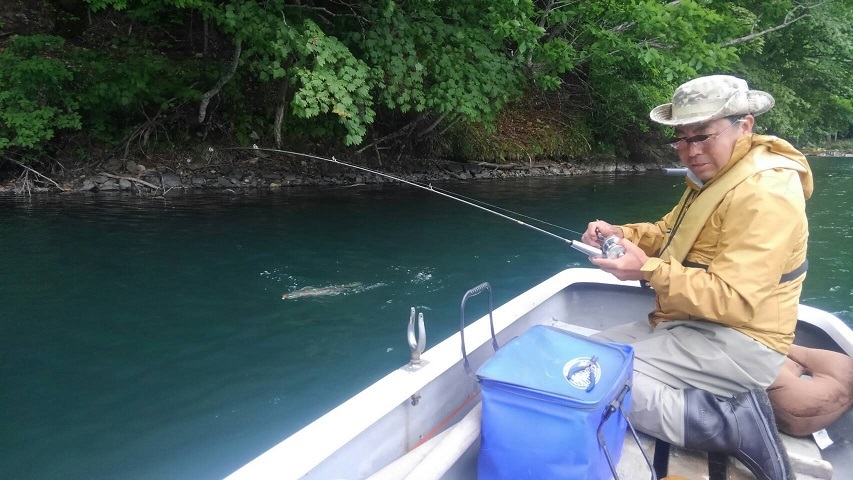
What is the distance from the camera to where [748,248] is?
2127mm

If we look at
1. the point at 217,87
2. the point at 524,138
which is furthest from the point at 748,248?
the point at 524,138

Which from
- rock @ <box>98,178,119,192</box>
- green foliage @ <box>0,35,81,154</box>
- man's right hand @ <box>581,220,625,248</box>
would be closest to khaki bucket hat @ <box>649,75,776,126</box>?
man's right hand @ <box>581,220,625,248</box>

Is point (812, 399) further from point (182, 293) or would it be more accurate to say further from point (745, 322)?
point (182, 293)

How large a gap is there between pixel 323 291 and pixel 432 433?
4.45 m

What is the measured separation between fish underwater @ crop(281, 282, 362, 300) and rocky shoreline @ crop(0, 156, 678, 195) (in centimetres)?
750

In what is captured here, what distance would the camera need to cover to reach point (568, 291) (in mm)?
3986

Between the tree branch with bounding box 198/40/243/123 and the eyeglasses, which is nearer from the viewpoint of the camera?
the eyeglasses

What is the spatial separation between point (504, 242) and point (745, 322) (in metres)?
7.42

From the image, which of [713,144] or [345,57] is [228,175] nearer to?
[345,57]

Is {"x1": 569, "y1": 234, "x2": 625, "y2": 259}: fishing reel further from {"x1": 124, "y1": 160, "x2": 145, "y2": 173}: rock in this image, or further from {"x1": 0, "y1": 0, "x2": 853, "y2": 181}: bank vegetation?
{"x1": 124, "y1": 160, "x2": 145, "y2": 173}: rock

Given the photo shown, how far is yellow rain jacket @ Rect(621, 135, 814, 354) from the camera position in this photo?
213 cm

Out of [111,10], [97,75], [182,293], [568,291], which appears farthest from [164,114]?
[568,291]

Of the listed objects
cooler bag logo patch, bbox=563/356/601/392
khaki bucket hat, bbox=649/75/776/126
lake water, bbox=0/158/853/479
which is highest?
khaki bucket hat, bbox=649/75/776/126

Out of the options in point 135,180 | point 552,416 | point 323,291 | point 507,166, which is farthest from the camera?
point 507,166
